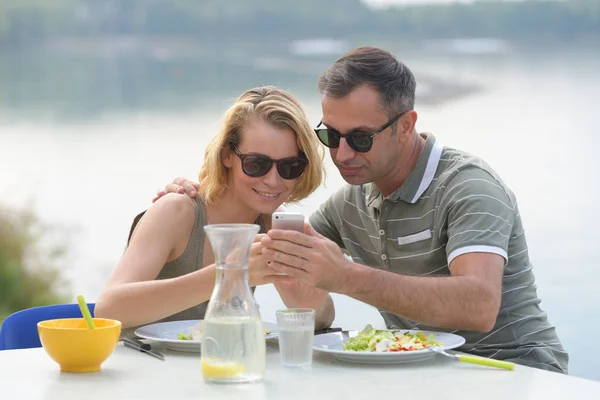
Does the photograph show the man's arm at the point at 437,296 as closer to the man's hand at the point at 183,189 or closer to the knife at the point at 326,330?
the knife at the point at 326,330

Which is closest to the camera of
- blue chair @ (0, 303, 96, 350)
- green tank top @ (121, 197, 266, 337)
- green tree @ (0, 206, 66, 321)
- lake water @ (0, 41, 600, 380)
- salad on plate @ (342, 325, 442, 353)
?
salad on plate @ (342, 325, 442, 353)

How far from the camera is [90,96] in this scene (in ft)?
15.5

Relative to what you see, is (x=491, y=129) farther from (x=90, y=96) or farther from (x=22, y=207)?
(x=22, y=207)

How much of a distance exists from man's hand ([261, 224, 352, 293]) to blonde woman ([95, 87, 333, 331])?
171mm

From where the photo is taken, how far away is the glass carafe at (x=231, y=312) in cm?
177

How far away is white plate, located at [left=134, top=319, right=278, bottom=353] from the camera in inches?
83.5

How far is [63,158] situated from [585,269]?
8.39 ft

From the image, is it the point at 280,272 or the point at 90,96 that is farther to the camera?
the point at 90,96

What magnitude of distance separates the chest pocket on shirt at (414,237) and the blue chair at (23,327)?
95 centimetres

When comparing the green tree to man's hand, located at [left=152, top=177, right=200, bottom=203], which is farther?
the green tree

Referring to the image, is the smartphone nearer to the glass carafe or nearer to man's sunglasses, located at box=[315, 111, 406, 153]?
the glass carafe

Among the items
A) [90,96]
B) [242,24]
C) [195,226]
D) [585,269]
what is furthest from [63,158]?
[585,269]

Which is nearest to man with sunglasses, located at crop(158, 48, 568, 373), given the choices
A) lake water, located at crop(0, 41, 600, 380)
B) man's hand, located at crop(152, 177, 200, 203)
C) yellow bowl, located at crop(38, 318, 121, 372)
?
Result: man's hand, located at crop(152, 177, 200, 203)

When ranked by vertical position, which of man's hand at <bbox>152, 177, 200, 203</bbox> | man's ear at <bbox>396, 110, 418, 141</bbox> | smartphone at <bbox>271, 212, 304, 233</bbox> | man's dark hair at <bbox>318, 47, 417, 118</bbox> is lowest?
smartphone at <bbox>271, 212, 304, 233</bbox>
